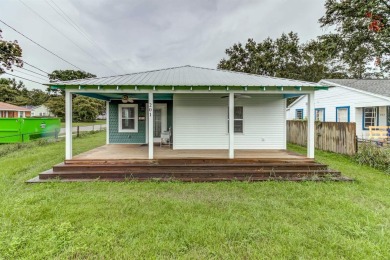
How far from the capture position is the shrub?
282 inches

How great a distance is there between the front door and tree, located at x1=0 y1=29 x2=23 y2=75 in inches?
462

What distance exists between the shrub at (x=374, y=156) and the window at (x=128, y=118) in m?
9.74

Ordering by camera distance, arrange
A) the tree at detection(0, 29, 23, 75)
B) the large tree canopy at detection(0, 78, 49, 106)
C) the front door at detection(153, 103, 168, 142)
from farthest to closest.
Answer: the large tree canopy at detection(0, 78, 49, 106), the tree at detection(0, 29, 23, 75), the front door at detection(153, 103, 168, 142)

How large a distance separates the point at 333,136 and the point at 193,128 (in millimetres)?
6550

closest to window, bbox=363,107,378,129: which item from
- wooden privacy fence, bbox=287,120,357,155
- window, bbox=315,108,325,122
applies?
window, bbox=315,108,325,122

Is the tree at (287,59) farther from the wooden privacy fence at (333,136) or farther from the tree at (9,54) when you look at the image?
the tree at (9,54)

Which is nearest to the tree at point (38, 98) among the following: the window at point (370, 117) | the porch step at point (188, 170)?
the porch step at point (188, 170)

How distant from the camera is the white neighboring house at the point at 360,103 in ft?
40.3

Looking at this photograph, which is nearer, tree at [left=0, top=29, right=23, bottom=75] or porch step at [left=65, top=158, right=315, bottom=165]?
porch step at [left=65, top=158, right=315, bottom=165]

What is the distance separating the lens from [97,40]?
24.1 m

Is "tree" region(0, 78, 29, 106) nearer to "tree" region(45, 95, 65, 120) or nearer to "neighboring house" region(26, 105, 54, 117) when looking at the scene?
"neighboring house" region(26, 105, 54, 117)

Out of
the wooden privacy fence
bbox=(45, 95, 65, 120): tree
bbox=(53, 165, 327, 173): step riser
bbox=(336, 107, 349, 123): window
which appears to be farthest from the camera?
bbox=(45, 95, 65, 120): tree

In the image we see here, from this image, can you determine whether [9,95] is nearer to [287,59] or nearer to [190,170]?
[287,59]

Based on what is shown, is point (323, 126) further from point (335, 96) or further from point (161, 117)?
point (161, 117)
